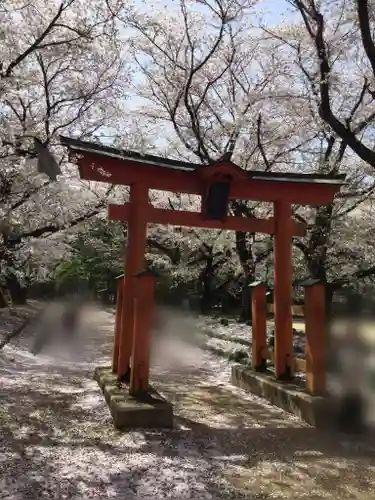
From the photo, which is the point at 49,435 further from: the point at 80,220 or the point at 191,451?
the point at 80,220

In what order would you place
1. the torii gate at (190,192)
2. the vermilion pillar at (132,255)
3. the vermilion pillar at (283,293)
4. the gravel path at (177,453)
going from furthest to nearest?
1. the vermilion pillar at (283,293)
2. the vermilion pillar at (132,255)
3. the torii gate at (190,192)
4. the gravel path at (177,453)

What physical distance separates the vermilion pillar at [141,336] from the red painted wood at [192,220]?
4.13 ft

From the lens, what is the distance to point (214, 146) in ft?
54.4

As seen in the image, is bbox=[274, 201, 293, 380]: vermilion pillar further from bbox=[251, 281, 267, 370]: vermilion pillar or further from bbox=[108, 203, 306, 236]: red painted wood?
bbox=[251, 281, 267, 370]: vermilion pillar

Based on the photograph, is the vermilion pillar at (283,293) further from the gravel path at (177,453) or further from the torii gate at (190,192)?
the gravel path at (177,453)

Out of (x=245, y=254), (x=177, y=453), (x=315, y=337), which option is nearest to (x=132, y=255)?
(x=315, y=337)

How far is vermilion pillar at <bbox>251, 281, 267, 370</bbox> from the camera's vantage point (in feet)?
31.6

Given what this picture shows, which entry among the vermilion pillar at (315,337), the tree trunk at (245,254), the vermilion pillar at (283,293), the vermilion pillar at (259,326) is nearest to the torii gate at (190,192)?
the vermilion pillar at (283,293)

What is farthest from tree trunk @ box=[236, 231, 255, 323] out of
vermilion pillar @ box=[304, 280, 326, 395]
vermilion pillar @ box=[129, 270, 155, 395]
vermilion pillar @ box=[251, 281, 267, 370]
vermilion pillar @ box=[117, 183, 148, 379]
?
vermilion pillar @ box=[129, 270, 155, 395]

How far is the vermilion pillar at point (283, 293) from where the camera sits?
8.52 metres

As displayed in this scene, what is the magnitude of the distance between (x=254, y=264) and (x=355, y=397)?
9.80 meters

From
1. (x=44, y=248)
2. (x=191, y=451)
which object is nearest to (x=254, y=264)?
(x=44, y=248)

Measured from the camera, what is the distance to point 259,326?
9.65 meters

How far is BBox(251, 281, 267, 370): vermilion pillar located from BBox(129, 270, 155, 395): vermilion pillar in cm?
312
